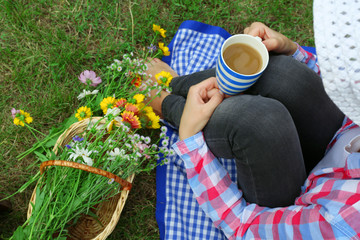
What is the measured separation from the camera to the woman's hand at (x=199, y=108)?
0.85 meters

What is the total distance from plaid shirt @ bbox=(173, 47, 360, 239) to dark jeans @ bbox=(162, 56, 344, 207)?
0.04 m

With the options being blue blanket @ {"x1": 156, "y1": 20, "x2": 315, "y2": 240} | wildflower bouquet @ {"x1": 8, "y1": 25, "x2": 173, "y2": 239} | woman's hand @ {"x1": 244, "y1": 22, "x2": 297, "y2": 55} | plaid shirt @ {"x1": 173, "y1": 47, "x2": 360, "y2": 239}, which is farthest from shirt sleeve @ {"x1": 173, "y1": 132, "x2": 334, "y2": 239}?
woman's hand @ {"x1": 244, "y1": 22, "x2": 297, "y2": 55}

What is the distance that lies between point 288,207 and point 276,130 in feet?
0.66

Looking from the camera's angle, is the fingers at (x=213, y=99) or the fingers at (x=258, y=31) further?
the fingers at (x=258, y=31)

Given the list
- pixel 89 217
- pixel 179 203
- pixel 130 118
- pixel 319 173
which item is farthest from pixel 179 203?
pixel 319 173

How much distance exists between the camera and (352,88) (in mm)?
490

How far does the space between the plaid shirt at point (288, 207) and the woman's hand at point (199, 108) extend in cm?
3

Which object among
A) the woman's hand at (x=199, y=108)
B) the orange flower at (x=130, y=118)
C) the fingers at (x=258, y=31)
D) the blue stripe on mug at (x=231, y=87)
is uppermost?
the fingers at (x=258, y=31)

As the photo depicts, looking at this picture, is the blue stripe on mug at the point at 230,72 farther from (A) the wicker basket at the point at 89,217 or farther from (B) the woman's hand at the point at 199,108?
(A) the wicker basket at the point at 89,217

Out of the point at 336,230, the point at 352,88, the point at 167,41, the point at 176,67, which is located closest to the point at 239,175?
the point at 336,230

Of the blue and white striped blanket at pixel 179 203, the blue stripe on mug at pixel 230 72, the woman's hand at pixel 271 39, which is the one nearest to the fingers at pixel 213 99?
the blue stripe on mug at pixel 230 72

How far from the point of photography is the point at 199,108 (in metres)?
0.85

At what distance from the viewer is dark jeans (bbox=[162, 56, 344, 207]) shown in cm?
80

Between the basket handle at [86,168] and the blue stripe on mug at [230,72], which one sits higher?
the blue stripe on mug at [230,72]
